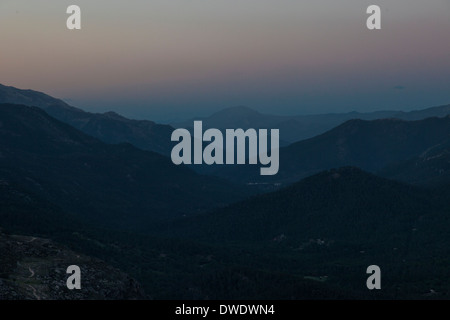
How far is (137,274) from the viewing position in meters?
Answer: 198

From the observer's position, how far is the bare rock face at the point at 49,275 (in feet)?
417

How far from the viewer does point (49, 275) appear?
138m

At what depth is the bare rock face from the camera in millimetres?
127125
